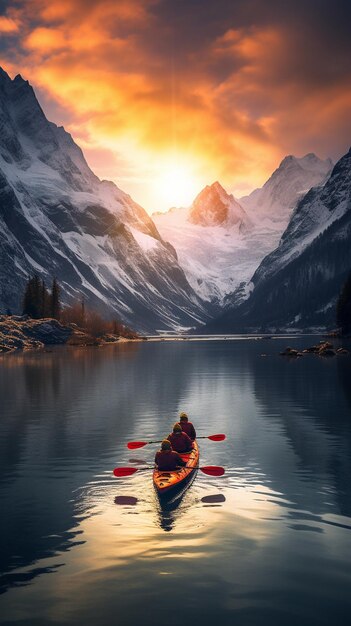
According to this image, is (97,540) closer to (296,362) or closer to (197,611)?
(197,611)

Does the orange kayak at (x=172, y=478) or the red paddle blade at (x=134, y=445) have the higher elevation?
the red paddle blade at (x=134, y=445)

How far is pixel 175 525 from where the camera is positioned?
24.6 metres

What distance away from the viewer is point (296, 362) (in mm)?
119375

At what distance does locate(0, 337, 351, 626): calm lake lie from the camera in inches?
712

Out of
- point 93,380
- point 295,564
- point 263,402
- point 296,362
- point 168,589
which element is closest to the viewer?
point 168,589

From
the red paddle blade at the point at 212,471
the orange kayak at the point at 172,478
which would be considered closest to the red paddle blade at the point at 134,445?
the orange kayak at the point at 172,478

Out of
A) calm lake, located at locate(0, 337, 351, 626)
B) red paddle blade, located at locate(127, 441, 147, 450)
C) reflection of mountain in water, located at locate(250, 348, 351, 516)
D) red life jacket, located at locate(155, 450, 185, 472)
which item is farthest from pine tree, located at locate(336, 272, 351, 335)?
red life jacket, located at locate(155, 450, 185, 472)

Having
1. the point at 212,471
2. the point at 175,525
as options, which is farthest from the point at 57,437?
the point at 175,525

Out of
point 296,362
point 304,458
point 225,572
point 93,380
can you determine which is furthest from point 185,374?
point 225,572

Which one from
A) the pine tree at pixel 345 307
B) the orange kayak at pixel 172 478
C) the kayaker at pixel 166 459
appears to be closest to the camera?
the orange kayak at pixel 172 478

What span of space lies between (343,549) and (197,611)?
21.9 ft

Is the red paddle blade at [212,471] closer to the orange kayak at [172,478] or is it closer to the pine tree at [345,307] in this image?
the orange kayak at [172,478]

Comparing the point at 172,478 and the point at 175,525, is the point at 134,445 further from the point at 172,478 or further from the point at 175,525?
the point at 175,525

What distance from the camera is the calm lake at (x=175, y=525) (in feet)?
59.3
